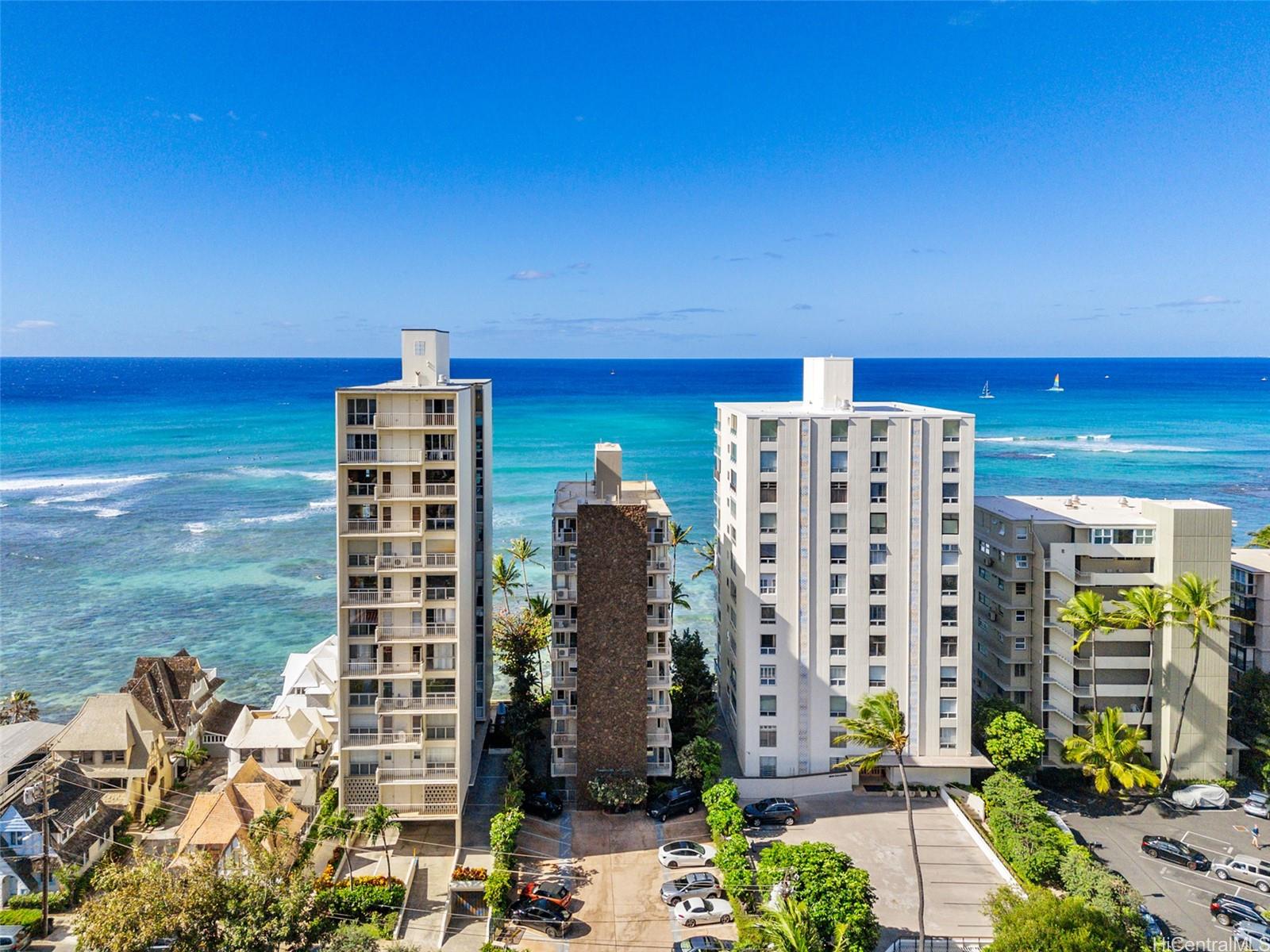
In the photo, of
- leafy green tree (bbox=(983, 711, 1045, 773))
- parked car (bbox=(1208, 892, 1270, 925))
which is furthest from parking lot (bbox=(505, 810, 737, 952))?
parked car (bbox=(1208, 892, 1270, 925))

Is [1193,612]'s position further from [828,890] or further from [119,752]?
[119,752]

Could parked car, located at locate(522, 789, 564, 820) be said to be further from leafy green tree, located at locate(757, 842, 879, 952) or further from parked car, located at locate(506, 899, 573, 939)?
leafy green tree, located at locate(757, 842, 879, 952)

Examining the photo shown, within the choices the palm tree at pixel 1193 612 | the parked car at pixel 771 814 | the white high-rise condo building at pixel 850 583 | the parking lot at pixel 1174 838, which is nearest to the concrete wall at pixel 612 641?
the parked car at pixel 771 814

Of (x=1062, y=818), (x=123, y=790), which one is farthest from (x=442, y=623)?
(x=1062, y=818)

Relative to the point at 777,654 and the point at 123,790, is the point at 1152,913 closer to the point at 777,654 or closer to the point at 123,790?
the point at 777,654

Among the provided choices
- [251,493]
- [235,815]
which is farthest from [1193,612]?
[251,493]

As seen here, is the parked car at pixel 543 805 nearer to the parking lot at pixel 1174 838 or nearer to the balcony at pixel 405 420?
the balcony at pixel 405 420
